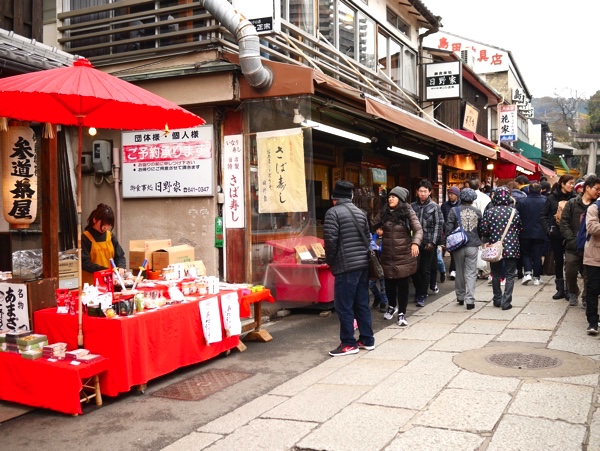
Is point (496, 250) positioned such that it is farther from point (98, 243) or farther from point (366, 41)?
point (366, 41)

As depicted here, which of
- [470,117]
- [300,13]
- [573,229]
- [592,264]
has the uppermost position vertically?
[300,13]

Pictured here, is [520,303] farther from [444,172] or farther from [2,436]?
[444,172]

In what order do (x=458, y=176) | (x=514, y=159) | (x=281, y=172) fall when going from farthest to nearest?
(x=458, y=176)
(x=514, y=159)
(x=281, y=172)

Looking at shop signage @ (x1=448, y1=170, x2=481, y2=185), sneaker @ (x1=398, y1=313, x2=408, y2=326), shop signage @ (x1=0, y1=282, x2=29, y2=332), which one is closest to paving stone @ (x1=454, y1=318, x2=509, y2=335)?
sneaker @ (x1=398, y1=313, x2=408, y2=326)

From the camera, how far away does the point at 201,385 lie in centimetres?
637

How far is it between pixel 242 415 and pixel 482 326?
4777 millimetres

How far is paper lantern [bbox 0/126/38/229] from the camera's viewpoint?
22.7 ft

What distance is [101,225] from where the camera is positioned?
26.7ft

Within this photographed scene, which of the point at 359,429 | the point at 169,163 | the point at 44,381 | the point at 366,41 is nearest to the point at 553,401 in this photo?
the point at 359,429

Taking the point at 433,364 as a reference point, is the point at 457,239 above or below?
above

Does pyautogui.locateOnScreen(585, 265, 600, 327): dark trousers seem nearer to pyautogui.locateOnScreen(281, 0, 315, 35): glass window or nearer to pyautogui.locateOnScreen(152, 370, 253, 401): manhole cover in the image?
pyautogui.locateOnScreen(152, 370, 253, 401): manhole cover

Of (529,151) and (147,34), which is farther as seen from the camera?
(529,151)

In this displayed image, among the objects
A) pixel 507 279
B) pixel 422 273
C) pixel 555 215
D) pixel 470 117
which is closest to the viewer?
pixel 507 279

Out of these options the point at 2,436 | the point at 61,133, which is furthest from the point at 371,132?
the point at 2,436
